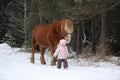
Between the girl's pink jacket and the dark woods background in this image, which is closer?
the girl's pink jacket

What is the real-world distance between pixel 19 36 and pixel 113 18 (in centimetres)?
1357

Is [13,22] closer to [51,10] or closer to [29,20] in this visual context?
[29,20]

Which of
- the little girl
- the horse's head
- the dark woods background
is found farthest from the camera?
the dark woods background

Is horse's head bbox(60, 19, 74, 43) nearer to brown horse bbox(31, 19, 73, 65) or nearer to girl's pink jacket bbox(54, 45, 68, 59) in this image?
brown horse bbox(31, 19, 73, 65)

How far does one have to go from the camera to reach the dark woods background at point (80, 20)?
17.2m

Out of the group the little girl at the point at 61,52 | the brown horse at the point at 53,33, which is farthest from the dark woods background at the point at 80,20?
the little girl at the point at 61,52

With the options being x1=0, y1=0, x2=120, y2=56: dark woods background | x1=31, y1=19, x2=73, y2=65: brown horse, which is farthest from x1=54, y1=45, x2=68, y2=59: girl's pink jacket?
x1=0, y1=0, x2=120, y2=56: dark woods background

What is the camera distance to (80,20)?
1747cm

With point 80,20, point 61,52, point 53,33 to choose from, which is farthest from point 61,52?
point 80,20

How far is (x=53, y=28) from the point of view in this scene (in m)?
14.1

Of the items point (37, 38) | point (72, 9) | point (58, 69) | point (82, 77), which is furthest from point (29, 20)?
point (82, 77)

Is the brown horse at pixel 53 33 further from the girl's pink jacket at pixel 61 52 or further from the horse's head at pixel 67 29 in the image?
the girl's pink jacket at pixel 61 52

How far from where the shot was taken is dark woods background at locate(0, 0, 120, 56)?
56.5ft

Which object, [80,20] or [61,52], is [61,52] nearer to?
→ [61,52]
